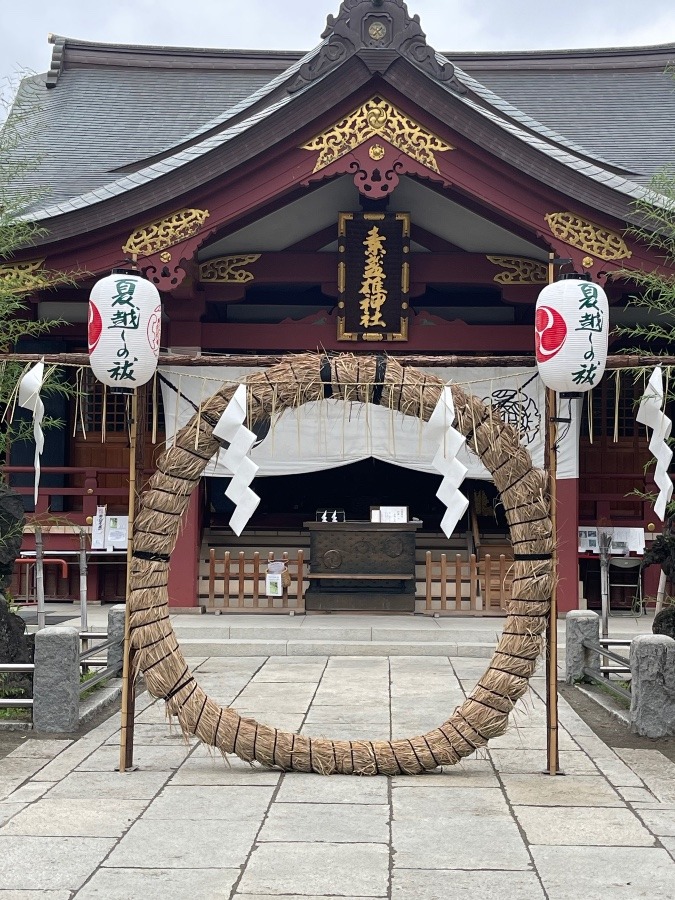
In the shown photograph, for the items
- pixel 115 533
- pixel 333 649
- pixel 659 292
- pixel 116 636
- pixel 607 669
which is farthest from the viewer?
pixel 115 533

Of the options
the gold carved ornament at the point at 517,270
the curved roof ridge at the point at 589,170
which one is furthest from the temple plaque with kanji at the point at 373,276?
the curved roof ridge at the point at 589,170

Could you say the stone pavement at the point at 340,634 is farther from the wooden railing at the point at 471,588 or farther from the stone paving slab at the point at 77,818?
the stone paving slab at the point at 77,818

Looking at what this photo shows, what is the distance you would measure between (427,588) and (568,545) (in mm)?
1780

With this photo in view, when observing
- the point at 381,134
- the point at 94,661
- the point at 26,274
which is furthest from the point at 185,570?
the point at 381,134

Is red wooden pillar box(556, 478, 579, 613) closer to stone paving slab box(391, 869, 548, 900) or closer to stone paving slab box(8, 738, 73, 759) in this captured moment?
stone paving slab box(8, 738, 73, 759)

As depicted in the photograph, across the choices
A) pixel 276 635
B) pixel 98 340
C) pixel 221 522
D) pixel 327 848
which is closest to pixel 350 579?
pixel 276 635

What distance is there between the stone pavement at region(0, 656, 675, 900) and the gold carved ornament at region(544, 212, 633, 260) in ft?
18.4

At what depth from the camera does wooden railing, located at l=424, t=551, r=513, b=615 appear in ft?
41.2

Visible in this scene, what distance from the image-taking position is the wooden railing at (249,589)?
41.5ft

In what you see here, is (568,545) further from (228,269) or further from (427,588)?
(228,269)

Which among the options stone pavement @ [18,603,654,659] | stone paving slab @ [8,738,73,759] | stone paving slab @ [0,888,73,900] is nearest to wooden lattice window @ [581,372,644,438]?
stone pavement @ [18,603,654,659]

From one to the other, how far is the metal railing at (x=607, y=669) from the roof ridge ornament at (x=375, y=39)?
6357mm

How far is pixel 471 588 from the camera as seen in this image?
496 inches

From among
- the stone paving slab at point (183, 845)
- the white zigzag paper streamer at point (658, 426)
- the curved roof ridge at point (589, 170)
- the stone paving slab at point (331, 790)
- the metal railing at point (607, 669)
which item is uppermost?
the curved roof ridge at point (589, 170)
